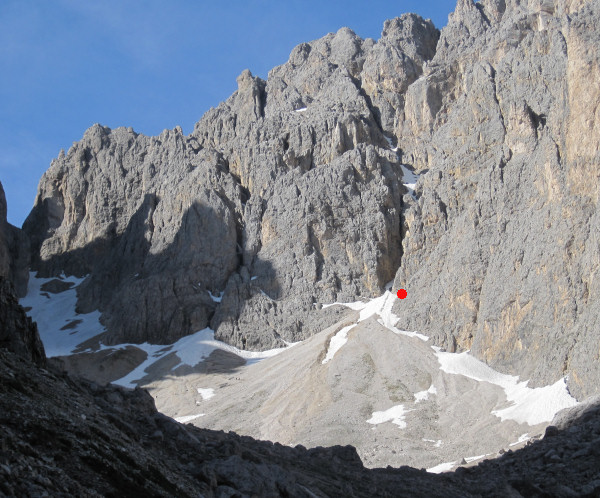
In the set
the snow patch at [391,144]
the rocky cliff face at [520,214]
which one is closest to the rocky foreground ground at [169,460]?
the rocky cliff face at [520,214]

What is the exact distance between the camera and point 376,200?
118 metres

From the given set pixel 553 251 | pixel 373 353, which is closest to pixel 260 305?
pixel 373 353

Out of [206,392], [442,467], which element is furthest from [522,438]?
[206,392]

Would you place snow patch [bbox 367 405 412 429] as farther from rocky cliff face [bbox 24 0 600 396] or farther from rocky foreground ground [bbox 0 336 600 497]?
rocky foreground ground [bbox 0 336 600 497]

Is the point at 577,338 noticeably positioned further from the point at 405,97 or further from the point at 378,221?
the point at 405,97

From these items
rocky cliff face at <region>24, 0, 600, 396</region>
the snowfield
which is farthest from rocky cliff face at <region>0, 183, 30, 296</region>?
the snowfield

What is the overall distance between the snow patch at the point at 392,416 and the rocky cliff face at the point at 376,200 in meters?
13.2

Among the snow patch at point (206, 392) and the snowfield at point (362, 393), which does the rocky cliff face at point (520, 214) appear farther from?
the snow patch at point (206, 392)

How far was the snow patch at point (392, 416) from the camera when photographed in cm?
7036

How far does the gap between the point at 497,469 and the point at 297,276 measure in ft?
279

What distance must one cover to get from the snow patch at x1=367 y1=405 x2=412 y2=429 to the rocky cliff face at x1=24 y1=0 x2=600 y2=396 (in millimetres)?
13158

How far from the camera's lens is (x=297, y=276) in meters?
116

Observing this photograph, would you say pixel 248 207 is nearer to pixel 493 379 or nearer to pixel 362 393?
pixel 362 393

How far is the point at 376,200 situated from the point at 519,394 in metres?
55.7
